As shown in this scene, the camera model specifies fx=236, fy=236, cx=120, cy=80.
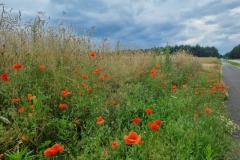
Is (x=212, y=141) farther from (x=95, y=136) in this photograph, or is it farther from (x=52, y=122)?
(x=52, y=122)

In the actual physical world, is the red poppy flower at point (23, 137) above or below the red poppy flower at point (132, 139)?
below

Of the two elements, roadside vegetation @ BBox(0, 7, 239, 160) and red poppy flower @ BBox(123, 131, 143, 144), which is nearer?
red poppy flower @ BBox(123, 131, 143, 144)

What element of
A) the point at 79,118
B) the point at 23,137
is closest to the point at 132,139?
the point at 23,137

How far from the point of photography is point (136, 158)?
2.74m

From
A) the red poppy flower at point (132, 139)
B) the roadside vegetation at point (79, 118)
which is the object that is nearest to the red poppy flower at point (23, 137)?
the roadside vegetation at point (79, 118)

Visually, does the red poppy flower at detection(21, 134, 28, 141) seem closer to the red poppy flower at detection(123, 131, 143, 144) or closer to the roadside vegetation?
the roadside vegetation

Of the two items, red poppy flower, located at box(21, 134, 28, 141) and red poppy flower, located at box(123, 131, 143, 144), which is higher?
red poppy flower, located at box(123, 131, 143, 144)

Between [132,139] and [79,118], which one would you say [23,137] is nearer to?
[79,118]

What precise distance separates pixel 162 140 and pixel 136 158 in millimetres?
615

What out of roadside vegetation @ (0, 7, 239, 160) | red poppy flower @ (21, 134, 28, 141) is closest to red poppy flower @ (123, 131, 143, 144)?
roadside vegetation @ (0, 7, 239, 160)

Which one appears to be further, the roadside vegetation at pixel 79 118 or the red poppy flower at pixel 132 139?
the roadside vegetation at pixel 79 118

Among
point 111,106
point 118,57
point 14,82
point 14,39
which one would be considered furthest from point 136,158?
point 118,57

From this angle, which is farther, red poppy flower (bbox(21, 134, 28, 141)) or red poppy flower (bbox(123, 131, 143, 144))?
red poppy flower (bbox(21, 134, 28, 141))

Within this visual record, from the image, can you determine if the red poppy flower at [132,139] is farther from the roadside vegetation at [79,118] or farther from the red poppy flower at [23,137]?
the red poppy flower at [23,137]
